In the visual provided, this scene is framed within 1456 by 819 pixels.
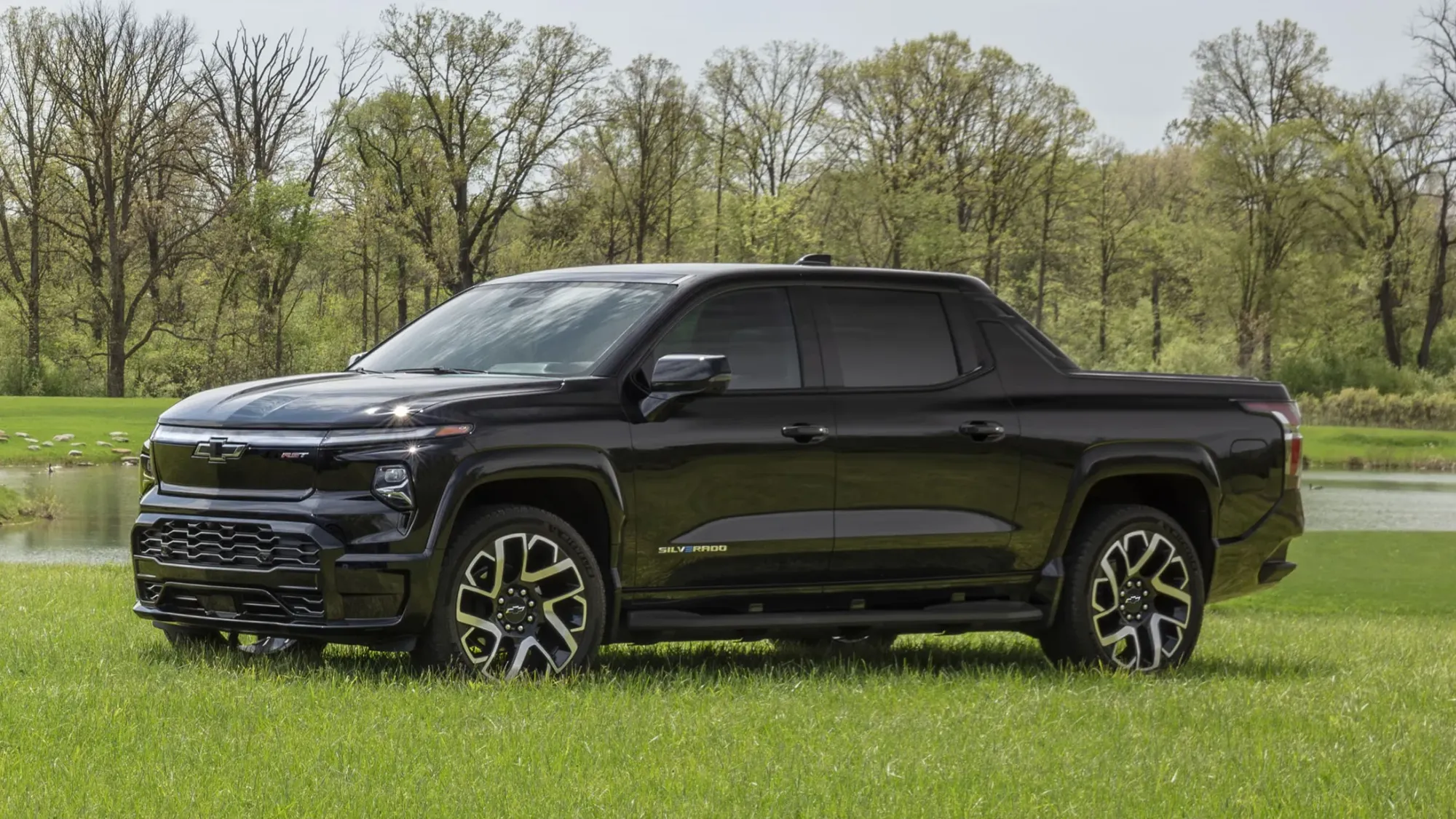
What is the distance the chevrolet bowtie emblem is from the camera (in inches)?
305

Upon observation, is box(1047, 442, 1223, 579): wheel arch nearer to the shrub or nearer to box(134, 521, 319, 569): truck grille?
box(134, 521, 319, 569): truck grille

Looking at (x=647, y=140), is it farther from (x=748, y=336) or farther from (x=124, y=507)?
(x=748, y=336)

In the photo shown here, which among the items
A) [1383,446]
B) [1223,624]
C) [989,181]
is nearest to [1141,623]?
[1223,624]

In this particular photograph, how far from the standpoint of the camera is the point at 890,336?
9031 millimetres

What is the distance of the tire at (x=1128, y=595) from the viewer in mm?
9461

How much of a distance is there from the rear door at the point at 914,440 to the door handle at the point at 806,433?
9 cm

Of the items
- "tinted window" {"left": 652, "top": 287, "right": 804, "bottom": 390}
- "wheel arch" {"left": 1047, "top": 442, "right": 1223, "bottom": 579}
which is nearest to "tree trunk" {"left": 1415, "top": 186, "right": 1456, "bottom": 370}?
"wheel arch" {"left": 1047, "top": 442, "right": 1223, "bottom": 579}

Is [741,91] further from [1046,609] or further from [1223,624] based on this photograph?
[1046,609]

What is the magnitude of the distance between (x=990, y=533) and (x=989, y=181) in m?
64.9

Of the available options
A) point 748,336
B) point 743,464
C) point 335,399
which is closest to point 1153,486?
point 748,336

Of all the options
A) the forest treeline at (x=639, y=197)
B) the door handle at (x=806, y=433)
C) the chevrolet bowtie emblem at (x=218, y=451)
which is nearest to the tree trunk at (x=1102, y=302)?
the forest treeline at (x=639, y=197)

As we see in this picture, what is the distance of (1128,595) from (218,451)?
4836mm

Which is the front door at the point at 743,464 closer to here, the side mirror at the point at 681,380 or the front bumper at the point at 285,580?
the side mirror at the point at 681,380

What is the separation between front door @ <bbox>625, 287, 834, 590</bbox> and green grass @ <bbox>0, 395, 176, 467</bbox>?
45834 mm
